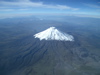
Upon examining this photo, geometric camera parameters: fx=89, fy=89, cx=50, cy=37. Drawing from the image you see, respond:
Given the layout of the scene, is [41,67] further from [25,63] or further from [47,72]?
[25,63]

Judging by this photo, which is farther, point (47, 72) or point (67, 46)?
point (67, 46)

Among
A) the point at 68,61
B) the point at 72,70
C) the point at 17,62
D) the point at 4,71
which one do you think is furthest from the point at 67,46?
the point at 4,71

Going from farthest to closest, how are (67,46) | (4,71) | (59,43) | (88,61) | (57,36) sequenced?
(57,36) → (59,43) → (67,46) → (88,61) → (4,71)

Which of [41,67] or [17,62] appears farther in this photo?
[17,62]

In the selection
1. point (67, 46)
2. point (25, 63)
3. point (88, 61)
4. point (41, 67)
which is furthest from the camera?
point (67, 46)

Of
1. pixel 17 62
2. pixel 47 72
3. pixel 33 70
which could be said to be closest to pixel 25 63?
pixel 17 62

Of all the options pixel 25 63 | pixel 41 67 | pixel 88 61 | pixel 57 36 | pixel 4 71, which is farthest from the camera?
pixel 57 36

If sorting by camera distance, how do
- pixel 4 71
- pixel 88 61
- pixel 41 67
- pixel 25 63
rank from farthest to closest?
pixel 88 61 < pixel 25 63 < pixel 41 67 < pixel 4 71

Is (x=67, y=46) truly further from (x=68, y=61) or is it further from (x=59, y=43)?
(x=68, y=61)

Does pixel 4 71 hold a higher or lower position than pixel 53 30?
lower
